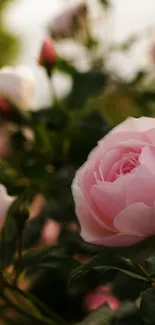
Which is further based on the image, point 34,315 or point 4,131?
point 4,131

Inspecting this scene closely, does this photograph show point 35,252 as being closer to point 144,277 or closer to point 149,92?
point 144,277

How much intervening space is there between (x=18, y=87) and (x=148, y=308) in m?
0.27

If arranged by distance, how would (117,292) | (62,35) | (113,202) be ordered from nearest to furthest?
(113,202), (117,292), (62,35)

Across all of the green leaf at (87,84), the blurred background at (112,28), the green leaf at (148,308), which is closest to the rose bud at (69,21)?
the blurred background at (112,28)

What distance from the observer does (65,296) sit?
2.04 feet

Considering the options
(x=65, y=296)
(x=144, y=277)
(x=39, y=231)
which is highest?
(x=144, y=277)

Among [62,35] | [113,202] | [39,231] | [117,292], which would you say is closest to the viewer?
[113,202]

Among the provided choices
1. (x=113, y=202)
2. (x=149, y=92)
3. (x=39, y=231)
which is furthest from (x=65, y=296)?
(x=113, y=202)

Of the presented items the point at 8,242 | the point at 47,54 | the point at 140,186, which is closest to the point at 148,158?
the point at 140,186

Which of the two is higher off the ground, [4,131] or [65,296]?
[4,131]

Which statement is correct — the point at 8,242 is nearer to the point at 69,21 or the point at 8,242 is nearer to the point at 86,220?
the point at 86,220

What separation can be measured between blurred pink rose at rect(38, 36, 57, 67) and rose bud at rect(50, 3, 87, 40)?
0.95 feet

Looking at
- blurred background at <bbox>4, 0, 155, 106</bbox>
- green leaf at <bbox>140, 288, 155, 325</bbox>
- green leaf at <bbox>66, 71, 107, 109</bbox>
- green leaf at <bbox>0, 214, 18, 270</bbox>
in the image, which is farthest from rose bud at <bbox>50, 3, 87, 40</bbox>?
green leaf at <bbox>140, 288, 155, 325</bbox>

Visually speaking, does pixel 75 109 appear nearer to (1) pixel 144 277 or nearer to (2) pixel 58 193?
(2) pixel 58 193
